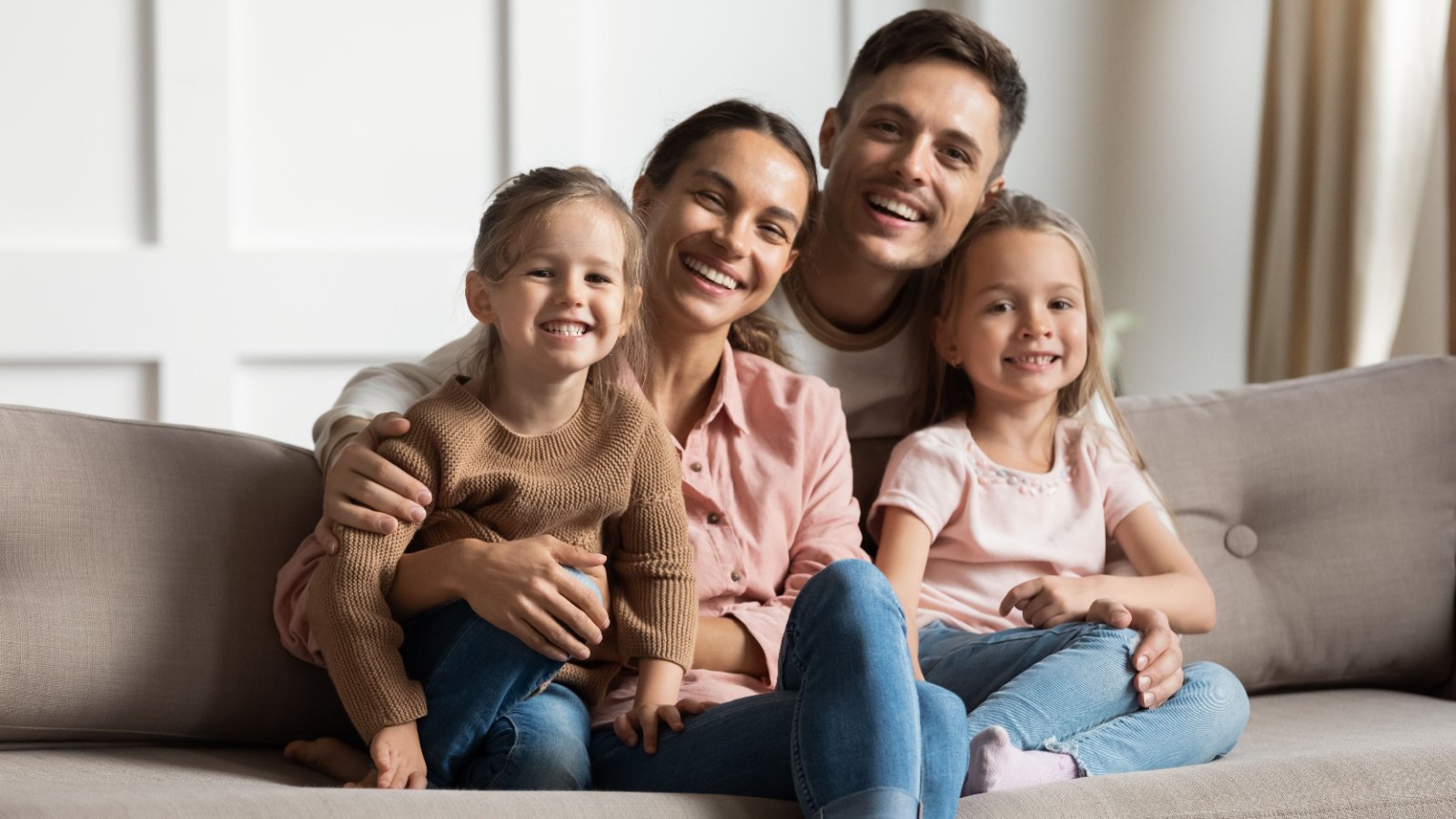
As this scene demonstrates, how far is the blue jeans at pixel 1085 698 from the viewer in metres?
1.38

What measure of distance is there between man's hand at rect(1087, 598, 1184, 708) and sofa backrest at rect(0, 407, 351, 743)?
2.70 ft

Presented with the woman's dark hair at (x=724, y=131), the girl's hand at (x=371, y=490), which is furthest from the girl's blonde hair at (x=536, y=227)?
the woman's dark hair at (x=724, y=131)

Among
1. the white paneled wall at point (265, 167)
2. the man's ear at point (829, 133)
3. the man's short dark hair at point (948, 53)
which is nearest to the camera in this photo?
the man's short dark hair at point (948, 53)

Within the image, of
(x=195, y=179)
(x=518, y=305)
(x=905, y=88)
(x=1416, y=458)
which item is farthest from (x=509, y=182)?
(x=195, y=179)

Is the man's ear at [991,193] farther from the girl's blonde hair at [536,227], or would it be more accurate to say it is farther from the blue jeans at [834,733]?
the blue jeans at [834,733]

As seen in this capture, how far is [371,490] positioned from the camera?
4.18 feet

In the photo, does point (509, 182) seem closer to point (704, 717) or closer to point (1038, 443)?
point (704, 717)

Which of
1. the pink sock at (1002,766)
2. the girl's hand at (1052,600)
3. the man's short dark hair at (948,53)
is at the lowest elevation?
the pink sock at (1002,766)

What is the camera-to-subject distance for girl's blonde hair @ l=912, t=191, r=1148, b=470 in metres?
1.76

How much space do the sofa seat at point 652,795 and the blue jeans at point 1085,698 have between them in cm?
8

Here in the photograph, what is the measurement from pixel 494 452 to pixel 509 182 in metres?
0.27

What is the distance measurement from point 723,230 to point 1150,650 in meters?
0.64

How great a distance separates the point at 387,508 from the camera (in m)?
1.27

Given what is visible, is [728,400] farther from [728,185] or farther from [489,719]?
[489,719]
